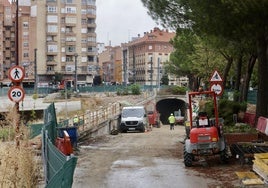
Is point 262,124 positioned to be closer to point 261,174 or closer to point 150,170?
point 150,170

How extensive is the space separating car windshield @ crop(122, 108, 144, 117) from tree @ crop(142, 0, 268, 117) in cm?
2014

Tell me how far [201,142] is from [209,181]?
91.1 inches

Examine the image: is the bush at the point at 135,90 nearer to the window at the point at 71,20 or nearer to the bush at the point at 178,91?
the bush at the point at 178,91

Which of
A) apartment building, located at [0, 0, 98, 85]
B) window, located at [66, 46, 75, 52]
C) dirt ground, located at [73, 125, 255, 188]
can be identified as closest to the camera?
dirt ground, located at [73, 125, 255, 188]

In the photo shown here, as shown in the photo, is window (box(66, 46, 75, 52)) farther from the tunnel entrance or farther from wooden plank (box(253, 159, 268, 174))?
wooden plank (box(253, 159, 268, 174))

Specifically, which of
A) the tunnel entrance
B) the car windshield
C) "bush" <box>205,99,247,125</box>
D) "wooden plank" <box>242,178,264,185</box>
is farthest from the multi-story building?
"wooden plank" <box>242,178,264,185</box>

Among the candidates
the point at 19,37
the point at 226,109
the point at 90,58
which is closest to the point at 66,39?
the point at 90,58

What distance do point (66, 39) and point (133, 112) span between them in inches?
3383

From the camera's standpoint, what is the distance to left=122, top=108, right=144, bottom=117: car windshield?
40844 millimetres

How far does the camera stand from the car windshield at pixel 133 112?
40.8m

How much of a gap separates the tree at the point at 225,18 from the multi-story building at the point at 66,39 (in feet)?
326

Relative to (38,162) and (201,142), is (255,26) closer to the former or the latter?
(201,142)

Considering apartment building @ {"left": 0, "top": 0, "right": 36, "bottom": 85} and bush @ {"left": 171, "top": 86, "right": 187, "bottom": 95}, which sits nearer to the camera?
bush @ {"left": 171, "top": 86, "right": 187, "bottom": 95}

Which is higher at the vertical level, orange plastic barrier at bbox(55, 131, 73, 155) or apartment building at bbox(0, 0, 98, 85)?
apartment building at bbox(0, 0, 98, 85)
